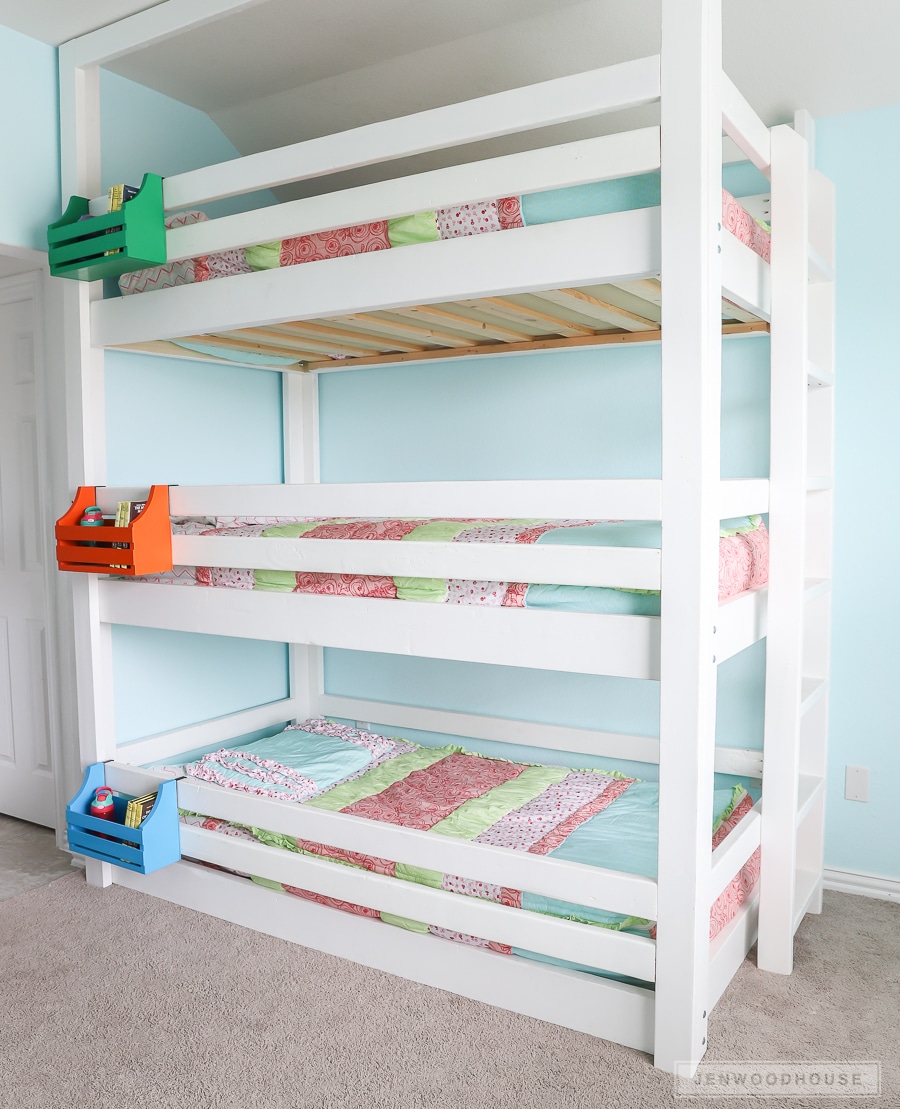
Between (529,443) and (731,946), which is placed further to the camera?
(529,443)

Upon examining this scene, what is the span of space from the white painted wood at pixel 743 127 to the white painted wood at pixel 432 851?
61.3 inches

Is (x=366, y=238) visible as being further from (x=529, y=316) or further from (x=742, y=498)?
(x=742, y=498)

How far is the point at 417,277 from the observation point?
6.35 feet

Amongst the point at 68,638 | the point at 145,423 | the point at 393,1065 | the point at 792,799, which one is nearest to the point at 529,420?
the point at 145,423

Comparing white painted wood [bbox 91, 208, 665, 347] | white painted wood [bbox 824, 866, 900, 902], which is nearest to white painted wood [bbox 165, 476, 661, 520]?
white painted wood [bbox 91, 208, 665, 347]

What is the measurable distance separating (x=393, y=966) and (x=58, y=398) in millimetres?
2094

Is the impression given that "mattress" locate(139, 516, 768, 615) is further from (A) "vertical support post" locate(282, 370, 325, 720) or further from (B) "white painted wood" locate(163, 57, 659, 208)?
(A) "vertical support post" locate(282, 370, 325, 720)

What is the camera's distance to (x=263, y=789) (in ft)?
8.88

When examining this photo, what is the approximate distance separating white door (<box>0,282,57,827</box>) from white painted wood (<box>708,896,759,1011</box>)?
2.37m

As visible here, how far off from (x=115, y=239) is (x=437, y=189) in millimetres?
942

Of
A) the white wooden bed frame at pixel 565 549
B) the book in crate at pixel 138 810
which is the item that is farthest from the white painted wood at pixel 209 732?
the book in crate at pixel 138 810

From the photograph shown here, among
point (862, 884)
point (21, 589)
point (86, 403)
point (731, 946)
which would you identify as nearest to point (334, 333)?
point (86, 403)

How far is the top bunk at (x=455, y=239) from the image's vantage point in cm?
172

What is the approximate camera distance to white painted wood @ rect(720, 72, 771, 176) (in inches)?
69.6
